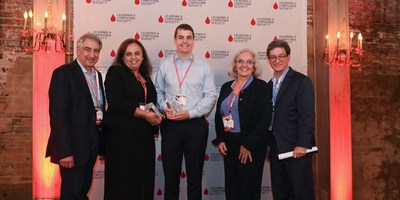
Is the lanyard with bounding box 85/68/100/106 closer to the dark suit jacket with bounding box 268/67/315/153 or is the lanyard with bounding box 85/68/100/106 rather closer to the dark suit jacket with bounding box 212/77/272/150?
the dark suit jacket with bounding box 212/77/272/150

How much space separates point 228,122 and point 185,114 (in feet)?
1.25

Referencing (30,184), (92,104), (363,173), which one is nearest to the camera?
(92,104)

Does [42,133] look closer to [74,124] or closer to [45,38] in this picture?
[45,38]

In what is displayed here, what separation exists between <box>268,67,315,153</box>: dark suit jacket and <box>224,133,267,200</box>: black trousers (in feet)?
0.71

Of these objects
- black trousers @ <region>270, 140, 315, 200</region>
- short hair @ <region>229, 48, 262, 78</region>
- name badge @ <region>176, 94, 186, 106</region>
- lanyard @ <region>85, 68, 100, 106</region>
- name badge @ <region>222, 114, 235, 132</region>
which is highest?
short hair @ <region>229, 48, 262, 78</region>

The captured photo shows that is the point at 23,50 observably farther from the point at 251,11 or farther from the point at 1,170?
the point at 251,11

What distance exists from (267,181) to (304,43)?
1.80 meters

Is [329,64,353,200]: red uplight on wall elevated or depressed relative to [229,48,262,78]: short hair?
depressed

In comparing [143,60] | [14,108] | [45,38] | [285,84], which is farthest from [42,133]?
[285,84]

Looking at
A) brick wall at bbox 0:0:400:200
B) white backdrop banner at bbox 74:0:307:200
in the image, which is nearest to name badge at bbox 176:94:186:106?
white backdrop banner at bbox 74:0:307:200

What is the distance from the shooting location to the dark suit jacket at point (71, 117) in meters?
2.93

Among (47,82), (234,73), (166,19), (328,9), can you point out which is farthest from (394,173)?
(47,82)

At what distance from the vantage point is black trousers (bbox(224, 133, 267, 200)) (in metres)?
3.26

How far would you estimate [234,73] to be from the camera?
363cm
